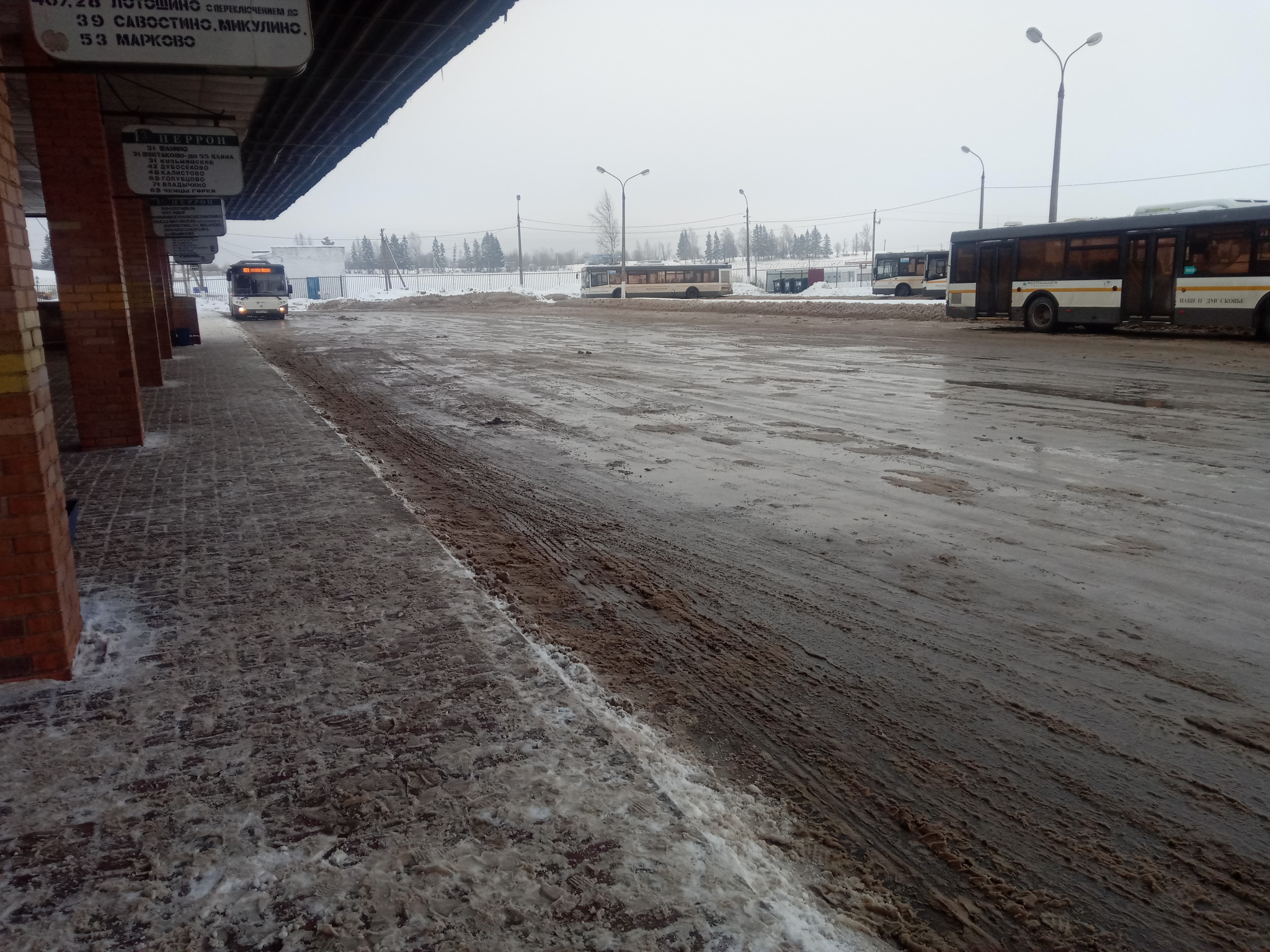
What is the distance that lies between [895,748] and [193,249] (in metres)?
27.2

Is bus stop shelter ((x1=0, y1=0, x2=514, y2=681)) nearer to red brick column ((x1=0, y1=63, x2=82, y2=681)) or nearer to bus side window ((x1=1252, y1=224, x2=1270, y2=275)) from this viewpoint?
red brick column ((x1=0, y1=63, x2=82, y2=681))

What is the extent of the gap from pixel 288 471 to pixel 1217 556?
7252mm

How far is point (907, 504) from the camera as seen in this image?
681 cm

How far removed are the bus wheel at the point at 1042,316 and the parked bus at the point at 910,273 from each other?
2346cm

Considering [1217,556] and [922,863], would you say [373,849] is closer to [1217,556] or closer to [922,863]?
[922,863]

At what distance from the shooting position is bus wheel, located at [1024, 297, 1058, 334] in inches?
963

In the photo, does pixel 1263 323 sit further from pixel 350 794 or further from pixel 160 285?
pixel 160 285

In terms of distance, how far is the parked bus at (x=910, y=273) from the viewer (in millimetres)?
48438

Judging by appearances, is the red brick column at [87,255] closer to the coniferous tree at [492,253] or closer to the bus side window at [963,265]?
the bus side window at [963,265]

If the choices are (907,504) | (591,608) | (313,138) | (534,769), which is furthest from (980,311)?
(534,769)

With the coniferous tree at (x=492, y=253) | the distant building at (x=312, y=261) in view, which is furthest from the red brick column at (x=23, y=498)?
the coniferous tree at (x=492, y=253)

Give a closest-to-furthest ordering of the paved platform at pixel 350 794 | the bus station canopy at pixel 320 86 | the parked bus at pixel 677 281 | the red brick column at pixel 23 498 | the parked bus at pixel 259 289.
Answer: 1. the paved platform at pixel 350 794
2. the red brick column at pixel 23 498
3. the bus station canopy at pixel 320 86
4. the parked bus at pixel 259 289
5. the parked bus at pixel 677 281

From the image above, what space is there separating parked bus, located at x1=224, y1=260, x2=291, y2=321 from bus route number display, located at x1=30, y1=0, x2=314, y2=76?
146 ft

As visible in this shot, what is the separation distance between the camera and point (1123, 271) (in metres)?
22.8
